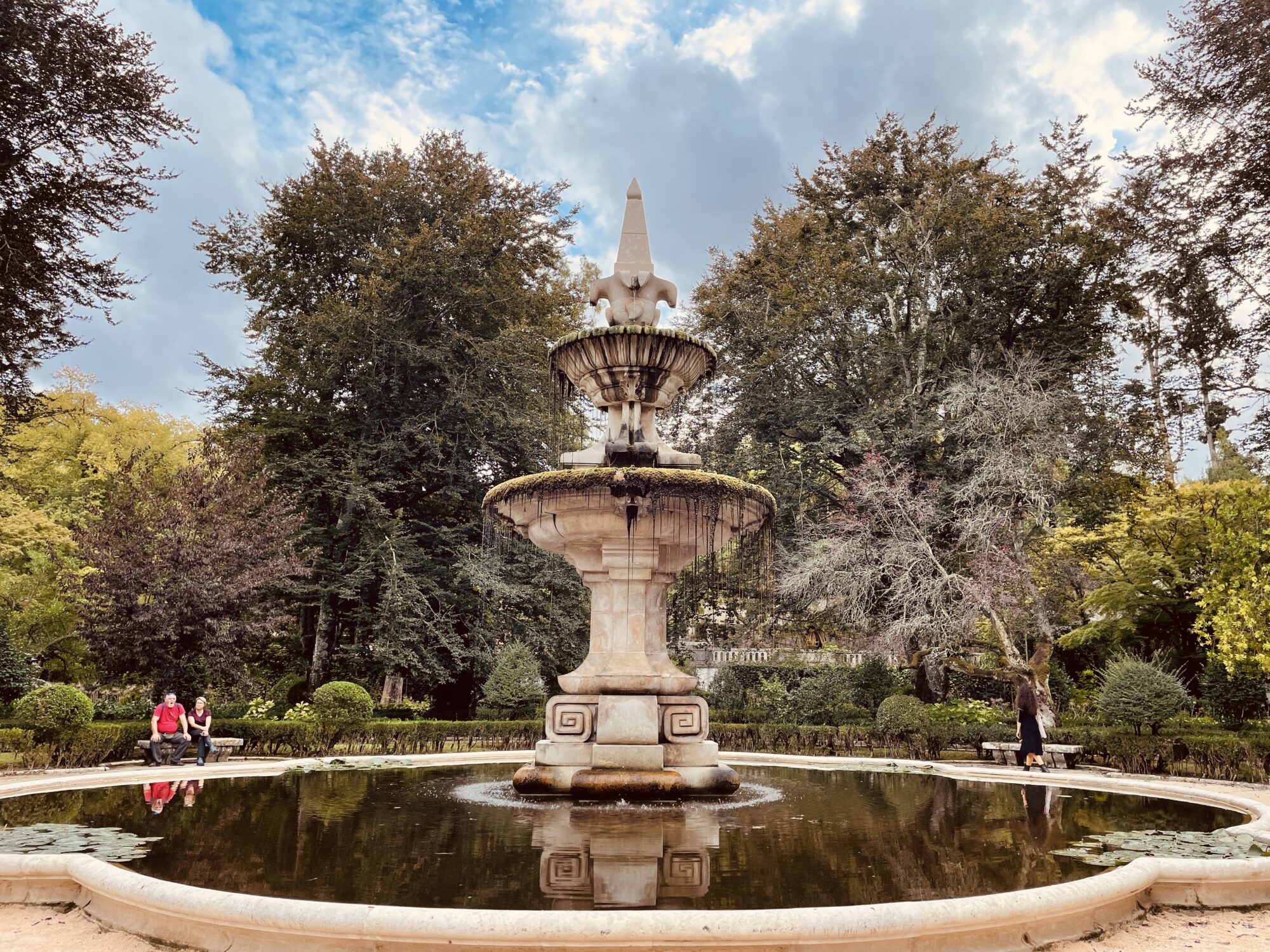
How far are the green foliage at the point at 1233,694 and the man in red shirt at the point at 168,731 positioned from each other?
21185 mm

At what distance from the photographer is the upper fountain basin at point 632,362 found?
10.2 meters

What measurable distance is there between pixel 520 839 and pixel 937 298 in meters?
27.9

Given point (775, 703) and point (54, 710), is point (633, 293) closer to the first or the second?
point (54, 710)

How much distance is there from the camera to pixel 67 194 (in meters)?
15.9

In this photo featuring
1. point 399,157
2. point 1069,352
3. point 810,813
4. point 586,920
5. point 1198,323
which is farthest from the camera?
point 399,157

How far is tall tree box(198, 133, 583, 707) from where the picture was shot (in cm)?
2689

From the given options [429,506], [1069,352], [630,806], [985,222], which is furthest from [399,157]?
[630,806]

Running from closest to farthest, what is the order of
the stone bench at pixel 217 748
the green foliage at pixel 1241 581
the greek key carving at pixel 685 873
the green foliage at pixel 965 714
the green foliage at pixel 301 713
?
the greek key carving at pixel 685 873, the green foliage at pixel 1241 581, the stone bench at pixel 217 748, the green foliage at pixel 301 713, the green foliage at pixel 965 714

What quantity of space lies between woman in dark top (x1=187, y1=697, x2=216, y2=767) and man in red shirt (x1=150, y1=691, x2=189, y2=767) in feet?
0.64

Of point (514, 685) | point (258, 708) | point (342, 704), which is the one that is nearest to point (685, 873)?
point (342, 704)

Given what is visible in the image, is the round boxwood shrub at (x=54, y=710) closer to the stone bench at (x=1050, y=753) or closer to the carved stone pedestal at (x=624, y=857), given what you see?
the carved stone pedestal at (x=624, y=857)

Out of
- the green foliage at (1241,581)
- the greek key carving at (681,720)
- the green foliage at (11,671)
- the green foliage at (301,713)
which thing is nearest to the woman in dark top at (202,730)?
the green foliage at (301,713)

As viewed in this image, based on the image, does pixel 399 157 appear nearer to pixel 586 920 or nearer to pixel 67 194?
pixel 67 194

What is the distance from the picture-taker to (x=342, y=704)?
698 inches
